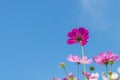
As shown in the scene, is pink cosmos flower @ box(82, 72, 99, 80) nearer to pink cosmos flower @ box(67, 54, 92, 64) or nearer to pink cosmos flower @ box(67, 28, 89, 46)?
pink cosmos flower @ box(67, 54, 92, 64)

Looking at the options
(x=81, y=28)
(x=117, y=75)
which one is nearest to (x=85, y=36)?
(x=81, y=28)

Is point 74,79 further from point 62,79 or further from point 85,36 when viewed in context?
point 85,36

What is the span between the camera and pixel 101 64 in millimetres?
2246

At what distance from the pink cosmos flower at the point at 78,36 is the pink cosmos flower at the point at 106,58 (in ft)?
0.65

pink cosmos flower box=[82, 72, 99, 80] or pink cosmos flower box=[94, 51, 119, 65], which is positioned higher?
pink cosmos flower box=[94, 51, 119, 65]

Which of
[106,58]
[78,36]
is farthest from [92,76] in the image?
[78,36]

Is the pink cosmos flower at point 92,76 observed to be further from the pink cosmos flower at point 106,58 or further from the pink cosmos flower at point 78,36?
the pink cosmos flower at point 78,36

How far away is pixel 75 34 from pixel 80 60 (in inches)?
7.5

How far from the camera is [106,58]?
2.25m

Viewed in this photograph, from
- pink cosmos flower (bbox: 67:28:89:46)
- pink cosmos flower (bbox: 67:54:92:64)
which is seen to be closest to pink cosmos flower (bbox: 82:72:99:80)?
pink cosmos flower (bbox: 67:54:92:64)

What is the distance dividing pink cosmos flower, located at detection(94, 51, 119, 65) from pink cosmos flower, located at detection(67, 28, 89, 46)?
7.8 inches

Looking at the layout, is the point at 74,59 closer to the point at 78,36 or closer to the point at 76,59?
the point at 76,59

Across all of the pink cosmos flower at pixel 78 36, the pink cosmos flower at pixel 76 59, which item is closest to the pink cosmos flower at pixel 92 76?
the pink cosmos flower at pixel 76 59

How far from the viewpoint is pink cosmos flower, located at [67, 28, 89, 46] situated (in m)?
2.45
